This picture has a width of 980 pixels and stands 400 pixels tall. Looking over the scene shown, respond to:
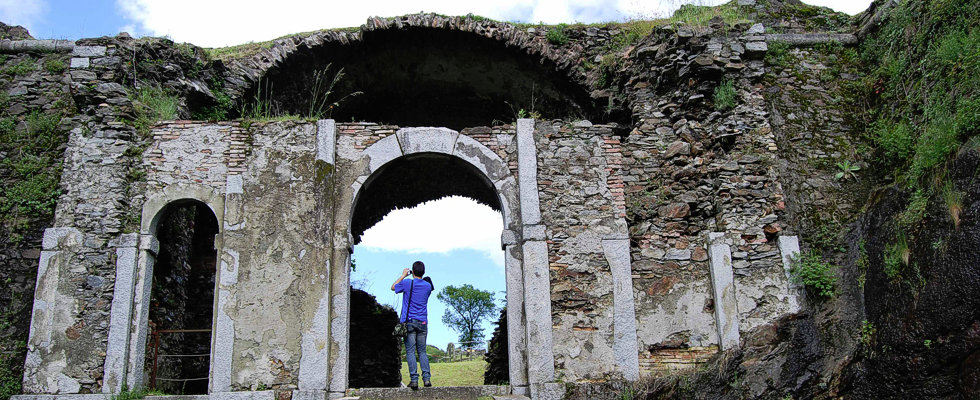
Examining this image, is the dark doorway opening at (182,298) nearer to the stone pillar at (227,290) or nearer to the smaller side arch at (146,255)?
the smaller side arch at (146,255)

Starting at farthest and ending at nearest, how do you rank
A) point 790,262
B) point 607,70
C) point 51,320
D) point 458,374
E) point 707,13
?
point 458,374
point 707,13
point 607,70
point 790,262
point 51,320

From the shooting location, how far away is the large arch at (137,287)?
866 centimetres

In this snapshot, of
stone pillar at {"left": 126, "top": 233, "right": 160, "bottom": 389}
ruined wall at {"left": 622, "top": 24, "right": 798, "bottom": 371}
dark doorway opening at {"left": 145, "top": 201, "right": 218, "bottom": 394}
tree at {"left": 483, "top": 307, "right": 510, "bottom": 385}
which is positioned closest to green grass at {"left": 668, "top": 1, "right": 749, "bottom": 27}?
ruined wall at {"left": 622, "top": 24, "right": 798, "bottom": 371}

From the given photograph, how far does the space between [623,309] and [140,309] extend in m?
5.85

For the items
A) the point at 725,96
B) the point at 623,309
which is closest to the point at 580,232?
the point at 623,309

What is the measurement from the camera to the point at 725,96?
1030 cm

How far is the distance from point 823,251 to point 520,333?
4052 millimetres

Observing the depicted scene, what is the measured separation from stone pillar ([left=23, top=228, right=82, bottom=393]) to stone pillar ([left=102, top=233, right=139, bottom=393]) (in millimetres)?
406

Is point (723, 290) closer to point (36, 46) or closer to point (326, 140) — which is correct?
point (326, 140)

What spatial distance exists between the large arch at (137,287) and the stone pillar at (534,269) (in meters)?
3.75

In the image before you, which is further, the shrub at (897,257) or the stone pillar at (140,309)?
the stone pillar at (140,309)

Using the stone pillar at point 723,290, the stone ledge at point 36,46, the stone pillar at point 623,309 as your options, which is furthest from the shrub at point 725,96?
the stone ledge at point 36,46

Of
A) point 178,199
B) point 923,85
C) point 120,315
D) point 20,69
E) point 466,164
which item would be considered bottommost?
point 120,315

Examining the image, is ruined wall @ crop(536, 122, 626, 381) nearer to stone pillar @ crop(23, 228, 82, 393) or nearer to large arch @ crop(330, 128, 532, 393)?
large arch @ crop(330, 128, 532, 393)
